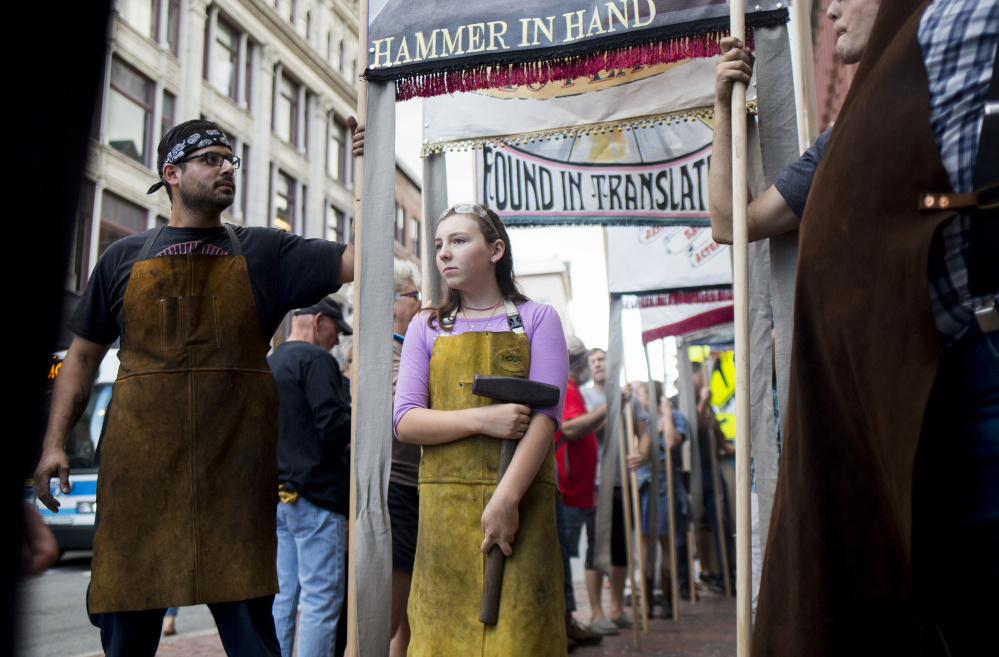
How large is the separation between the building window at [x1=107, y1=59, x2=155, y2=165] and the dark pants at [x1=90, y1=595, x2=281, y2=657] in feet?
67.9

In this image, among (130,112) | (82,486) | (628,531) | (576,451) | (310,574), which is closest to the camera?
(310,574)

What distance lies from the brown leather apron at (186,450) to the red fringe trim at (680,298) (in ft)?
15.0

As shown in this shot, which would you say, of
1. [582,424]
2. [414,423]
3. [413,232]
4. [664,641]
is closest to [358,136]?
[414,423]

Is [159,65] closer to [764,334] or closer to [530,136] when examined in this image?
[530,136]

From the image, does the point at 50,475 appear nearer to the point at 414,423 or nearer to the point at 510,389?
the point at 414,423


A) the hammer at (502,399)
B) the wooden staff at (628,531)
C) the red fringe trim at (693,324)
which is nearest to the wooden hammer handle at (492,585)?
the hammer at (502,399)

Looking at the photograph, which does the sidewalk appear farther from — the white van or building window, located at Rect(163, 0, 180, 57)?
building window, located at Rect(163, 0, 180, 57)

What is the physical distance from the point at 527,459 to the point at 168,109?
23934 millimetres

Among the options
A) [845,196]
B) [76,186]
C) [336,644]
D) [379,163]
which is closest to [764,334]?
[845,196]

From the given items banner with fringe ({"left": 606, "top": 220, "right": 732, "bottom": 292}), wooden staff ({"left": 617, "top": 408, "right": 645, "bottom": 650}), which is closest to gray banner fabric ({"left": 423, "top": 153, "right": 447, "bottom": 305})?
wooden staff ({"left": 617, "top": 408, "right": 645, "bottom": 650})

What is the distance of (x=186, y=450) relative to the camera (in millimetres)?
2385

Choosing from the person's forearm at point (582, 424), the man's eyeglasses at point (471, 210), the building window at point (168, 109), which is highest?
the building window at point (168, 109)

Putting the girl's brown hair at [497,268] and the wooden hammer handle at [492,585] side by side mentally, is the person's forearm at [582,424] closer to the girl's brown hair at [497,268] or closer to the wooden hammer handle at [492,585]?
the girl's brown hair at [497,268]

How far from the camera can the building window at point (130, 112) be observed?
20.8m
